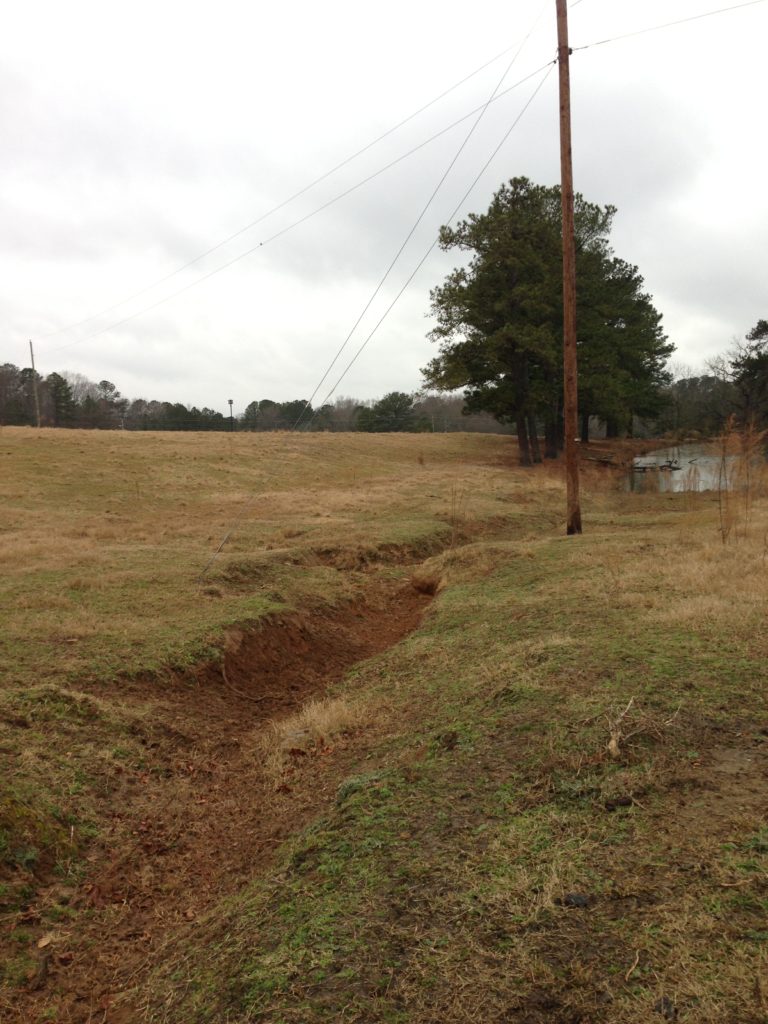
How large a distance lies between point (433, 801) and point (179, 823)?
1.78 m

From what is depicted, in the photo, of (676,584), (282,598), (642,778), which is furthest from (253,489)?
(642,778)

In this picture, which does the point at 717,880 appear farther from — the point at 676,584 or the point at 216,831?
the point at 676,584

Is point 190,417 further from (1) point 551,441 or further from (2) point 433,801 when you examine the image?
(2) point 433,801

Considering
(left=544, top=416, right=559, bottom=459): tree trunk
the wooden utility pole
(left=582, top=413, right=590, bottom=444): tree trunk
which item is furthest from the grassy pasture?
(left=582, top=413, right=590, bottom=444): tree trunk

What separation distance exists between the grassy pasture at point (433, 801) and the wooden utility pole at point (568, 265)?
3.42 metres

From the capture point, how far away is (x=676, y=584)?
24.6ft

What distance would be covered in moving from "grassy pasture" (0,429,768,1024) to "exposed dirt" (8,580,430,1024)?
0.07 ft

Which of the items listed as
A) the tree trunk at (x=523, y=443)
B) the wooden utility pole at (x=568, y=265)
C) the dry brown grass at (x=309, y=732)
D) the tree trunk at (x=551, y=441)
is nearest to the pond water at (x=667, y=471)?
the tree trunk at (x=551, y=441)

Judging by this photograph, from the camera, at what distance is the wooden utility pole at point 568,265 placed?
12.2 metres

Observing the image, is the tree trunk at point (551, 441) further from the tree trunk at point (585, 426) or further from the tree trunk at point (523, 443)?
the tree trunk at point (523, 443)

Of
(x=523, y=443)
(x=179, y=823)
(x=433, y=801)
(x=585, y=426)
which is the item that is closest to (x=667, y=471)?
(x=523, y=443)

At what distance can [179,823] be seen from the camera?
4.49 m

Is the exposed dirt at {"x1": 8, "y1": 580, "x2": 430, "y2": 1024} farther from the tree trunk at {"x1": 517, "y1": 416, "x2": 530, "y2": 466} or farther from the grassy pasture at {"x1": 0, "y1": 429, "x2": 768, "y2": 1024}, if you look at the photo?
the tree trunk at {"x1": 517, "y1": 416, "x2": 530, "y2": 466}

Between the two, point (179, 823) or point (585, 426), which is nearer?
point (179, 823)
